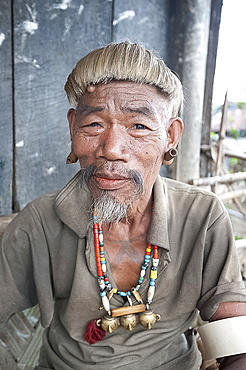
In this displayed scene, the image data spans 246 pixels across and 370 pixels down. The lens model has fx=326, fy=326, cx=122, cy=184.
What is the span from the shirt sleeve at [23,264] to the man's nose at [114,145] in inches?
18.2

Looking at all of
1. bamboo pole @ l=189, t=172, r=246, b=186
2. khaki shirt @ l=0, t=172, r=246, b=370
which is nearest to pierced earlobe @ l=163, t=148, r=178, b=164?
khaki shirt @ l=0, t=172, r=246, b=370

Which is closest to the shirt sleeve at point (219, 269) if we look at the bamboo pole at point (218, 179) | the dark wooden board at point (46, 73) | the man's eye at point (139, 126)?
the man's eye at point (139, 126)

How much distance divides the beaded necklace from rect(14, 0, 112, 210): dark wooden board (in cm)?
88

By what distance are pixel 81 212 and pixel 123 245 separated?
0.24 meters

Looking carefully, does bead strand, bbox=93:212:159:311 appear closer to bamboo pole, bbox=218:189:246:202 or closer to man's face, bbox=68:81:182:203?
man's face, bbox=68:81:182:203

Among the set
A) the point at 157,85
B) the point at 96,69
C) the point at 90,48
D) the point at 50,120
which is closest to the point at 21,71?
the point at 50,120

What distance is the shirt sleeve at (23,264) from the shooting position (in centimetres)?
138

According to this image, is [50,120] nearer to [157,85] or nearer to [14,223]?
[14,223]

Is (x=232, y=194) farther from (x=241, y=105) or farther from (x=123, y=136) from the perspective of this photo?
(x=123, y=136)

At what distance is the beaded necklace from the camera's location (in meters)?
1.31

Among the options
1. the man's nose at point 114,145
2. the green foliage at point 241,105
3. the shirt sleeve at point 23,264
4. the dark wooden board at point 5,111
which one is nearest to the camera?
the man's nose at point 114,145

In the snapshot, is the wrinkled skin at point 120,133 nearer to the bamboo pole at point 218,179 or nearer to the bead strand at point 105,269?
the bead strand at point 105,269

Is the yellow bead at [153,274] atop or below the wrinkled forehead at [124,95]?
below

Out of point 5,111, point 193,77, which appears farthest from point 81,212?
point 193,77
